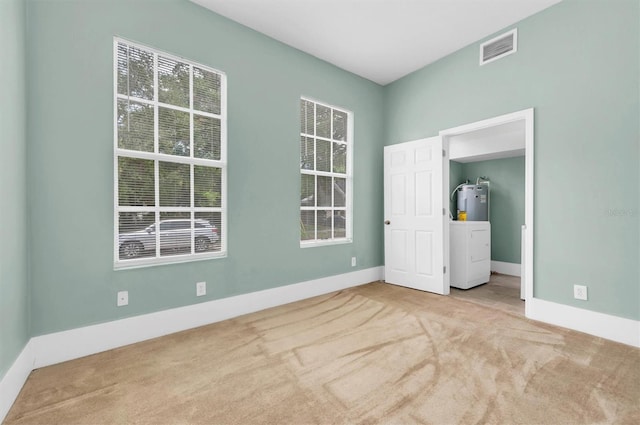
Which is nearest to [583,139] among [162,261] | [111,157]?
[162,261]

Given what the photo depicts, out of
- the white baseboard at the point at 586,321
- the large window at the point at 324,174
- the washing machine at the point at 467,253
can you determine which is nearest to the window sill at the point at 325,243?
the large window at the point at 324,174

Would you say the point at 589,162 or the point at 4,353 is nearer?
the point at 4,353

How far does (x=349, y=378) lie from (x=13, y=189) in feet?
7.80

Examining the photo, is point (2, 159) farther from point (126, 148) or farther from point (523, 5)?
point (523, 5)

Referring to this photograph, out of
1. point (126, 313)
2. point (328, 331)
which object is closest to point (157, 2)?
point (126, 313)

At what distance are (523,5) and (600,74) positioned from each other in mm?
962

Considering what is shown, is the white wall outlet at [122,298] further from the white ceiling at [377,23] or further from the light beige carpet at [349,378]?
the white ceiling at [377,23]

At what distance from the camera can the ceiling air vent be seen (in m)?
3.06

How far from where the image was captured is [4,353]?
1.56 meters

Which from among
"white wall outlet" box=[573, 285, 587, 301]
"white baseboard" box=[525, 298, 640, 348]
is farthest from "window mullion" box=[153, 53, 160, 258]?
"white wall outlet" box=[573, 285, 587, 301]

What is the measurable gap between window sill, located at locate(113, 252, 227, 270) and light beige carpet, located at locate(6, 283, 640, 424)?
0.64 metres

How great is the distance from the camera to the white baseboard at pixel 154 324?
2.07m

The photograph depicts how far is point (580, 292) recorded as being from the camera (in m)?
2.61

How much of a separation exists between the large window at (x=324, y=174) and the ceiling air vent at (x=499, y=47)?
5.72 ft
